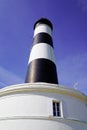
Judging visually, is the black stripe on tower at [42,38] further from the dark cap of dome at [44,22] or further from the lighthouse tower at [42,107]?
the lighthouse tower at [42,107]

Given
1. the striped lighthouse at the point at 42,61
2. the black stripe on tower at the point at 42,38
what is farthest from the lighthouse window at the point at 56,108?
the black stripe on tower at the point at 42,38

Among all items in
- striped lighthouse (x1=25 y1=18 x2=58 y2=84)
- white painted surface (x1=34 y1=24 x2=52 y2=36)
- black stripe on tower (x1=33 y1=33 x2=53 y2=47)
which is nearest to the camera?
striped lighthouse (x1=25 y1=18 x2=58 y2=84)

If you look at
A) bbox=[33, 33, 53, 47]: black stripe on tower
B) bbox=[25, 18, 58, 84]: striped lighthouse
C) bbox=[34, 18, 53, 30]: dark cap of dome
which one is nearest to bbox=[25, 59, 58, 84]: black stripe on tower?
bbox=[25, 18, 58, 84]: striped lighthouse

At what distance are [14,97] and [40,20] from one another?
33.9 feet

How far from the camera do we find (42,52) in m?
14.3

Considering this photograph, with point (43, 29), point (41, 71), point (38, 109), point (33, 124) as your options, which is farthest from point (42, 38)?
point (33, 124)

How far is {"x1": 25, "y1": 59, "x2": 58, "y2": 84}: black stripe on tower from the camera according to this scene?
41.5 ft

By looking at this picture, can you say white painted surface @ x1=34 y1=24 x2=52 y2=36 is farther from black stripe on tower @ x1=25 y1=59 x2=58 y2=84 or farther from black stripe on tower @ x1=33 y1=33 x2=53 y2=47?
black stripe on tower @ x1=25 y1=59 x2=58 y2=84

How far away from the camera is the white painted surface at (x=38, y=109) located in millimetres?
9070

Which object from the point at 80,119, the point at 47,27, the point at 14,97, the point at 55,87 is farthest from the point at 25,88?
the point at 47,27

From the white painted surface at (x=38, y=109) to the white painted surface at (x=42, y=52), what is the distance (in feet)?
14.1

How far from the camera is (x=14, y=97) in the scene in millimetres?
10227

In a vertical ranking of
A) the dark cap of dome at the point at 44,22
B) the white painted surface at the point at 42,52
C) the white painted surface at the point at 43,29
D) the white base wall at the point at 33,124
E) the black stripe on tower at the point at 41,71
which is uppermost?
the dark cap of dome at the point at 44,22

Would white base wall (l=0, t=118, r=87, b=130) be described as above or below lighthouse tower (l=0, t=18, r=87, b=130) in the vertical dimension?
below
